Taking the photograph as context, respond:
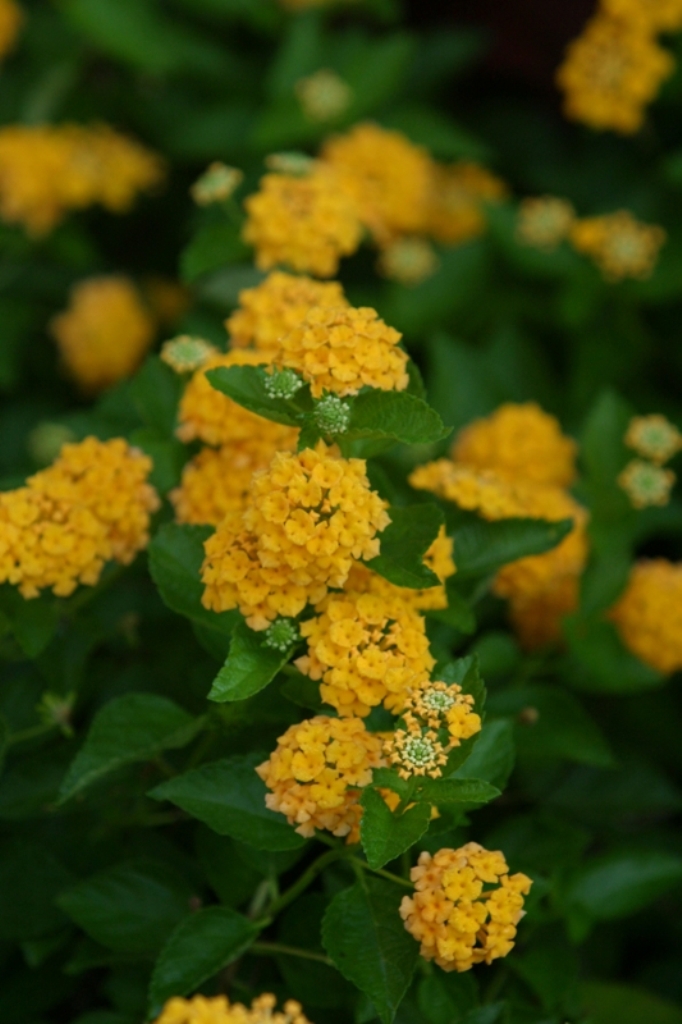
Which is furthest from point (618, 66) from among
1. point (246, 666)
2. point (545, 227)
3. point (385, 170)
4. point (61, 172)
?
point (246, 666)

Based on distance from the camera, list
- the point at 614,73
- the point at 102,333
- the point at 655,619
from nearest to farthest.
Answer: the point at 655,619
the point at 614,73
the point at 102,333

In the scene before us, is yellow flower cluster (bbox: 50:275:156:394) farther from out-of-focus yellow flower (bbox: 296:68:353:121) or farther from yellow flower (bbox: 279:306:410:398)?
yellow flower (bbox: 279:306:410:398)

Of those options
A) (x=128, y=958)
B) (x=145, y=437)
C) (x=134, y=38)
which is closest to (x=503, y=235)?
(x=134, y=38)

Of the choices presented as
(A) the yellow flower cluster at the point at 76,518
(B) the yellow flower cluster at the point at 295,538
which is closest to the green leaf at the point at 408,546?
(B) the yellow flower cluster at the point at 295,538

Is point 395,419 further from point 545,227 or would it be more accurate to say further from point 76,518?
point 545,227

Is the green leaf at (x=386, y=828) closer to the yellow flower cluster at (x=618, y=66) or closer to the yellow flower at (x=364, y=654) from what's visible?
the yellow flower at (x=364, y=654)

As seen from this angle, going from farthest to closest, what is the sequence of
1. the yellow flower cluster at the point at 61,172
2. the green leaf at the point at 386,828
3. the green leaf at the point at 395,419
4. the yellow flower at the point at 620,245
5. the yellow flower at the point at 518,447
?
the yellow flower cluster at the point at 61,172, the yellow flower at the point at 620,245, the yellow flower at the point at 518,447, the green leaf at the point at 395,419, the green leaf at the point at 386,828
